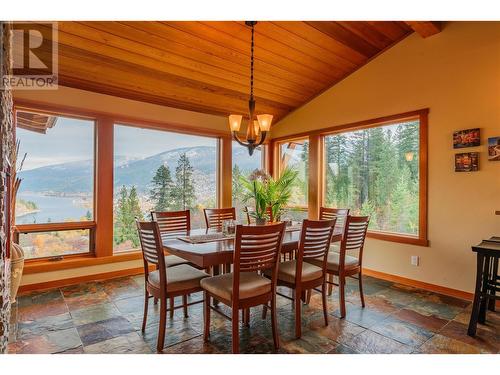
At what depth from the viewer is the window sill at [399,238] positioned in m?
3.71

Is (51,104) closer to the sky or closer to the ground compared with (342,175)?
closer to the sky

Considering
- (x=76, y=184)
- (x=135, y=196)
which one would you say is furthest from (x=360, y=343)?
(x=76, y=184)

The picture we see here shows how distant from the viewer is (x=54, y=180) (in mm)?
3709

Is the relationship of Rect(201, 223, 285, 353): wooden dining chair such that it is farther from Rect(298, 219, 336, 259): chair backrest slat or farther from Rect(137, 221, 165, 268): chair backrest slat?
Rect(137, 221, 165, 268): chair backrest slat

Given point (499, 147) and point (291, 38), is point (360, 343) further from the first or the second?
point (291, 38)

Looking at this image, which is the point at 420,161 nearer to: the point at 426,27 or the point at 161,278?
the point at 426,27

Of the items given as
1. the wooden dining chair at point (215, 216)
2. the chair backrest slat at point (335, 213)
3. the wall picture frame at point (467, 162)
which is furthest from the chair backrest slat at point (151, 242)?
the wall picture frame at point (467, 162)

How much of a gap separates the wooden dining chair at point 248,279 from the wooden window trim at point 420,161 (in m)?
2.40

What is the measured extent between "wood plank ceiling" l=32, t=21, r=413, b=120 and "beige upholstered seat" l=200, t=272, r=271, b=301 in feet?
8.61

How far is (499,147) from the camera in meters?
3.12

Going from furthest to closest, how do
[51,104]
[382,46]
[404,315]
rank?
1. [382,46]
2. [51,104]
3. [404,315]

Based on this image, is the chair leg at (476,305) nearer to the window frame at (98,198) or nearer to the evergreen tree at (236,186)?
the evergreen tree at (236,186)

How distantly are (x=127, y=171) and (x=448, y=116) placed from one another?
4.22 metres

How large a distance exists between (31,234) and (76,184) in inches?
30.2
